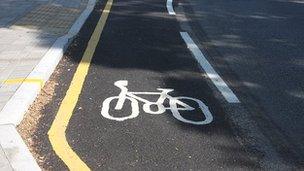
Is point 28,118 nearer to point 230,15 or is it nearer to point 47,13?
point 47,13

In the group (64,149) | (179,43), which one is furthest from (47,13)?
(64,149)

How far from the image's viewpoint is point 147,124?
579 centimetres

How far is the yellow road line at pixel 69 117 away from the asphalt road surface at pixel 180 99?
0.02 meters

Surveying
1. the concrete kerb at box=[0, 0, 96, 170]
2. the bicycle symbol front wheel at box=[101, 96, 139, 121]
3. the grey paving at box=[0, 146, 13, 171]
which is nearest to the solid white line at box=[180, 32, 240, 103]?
the bicycle symbol front wheel at box=[101, 96, 139, 121]

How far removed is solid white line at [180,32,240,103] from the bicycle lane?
0.14 m

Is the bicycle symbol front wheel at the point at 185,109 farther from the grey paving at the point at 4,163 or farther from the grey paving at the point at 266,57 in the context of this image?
the grey paving at the point at 4,163

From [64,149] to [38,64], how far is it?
2.63 m

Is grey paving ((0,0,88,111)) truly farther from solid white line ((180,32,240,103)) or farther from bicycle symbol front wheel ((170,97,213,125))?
solid white line ((180,32,240,103))

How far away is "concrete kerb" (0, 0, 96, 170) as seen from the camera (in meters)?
4.70

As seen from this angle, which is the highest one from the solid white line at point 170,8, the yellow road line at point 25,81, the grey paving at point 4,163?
the grey paving at point 4,163

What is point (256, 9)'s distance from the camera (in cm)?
1370

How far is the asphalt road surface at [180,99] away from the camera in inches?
200

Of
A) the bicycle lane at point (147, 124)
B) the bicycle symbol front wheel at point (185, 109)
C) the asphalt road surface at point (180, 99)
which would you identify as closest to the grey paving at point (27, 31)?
the asphalt road surface at point (180, 99)

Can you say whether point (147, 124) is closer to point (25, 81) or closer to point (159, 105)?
point (159, 105)
